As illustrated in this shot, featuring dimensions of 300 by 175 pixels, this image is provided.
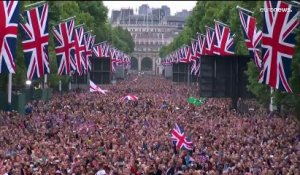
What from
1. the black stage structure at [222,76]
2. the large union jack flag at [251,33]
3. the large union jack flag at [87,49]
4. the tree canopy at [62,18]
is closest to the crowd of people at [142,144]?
the black stage structure at [222,76]

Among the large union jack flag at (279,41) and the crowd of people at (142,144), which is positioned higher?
the large union jack flag at (279,41)

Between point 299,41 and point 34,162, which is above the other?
point 299,41

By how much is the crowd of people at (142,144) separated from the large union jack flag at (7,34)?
2.66 m

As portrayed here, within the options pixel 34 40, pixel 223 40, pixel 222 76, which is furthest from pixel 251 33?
pixel 34 40

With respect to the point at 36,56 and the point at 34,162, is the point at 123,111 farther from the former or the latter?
the point at 34,162

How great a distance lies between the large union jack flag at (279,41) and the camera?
85.6 feet

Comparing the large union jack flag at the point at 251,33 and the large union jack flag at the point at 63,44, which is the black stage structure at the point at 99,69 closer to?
the large union jack flag at the point at 63,44

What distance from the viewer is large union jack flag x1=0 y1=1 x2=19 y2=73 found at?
31.8 meters

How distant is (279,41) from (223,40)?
70.1ft

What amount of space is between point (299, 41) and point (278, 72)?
4.74m

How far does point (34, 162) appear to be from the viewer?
21.0 meters

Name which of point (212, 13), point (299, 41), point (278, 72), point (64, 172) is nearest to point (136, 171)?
point (64, 172)

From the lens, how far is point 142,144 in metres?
25.6

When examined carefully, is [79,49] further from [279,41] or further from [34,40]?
[279,41]
